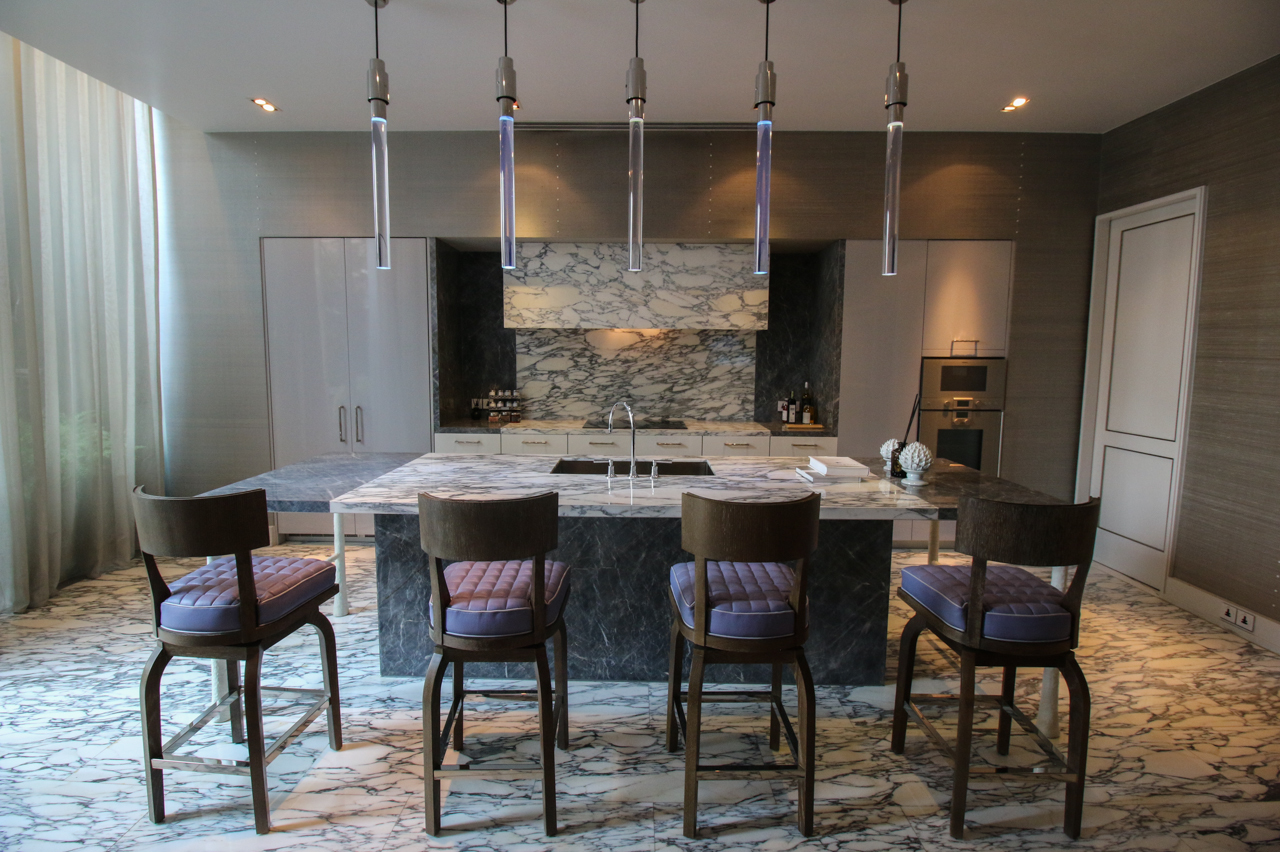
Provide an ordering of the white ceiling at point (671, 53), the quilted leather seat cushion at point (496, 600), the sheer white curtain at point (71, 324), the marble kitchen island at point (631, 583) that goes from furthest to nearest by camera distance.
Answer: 1. the sheer white curtain at point (71, 324)
2. the white ceiling at point (671, 53)
3. the marble kitchen island at point (631, 583)
4. the quilted leather seat cushion at point (496, 600)

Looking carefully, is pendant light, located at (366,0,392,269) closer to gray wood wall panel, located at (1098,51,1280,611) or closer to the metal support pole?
the metal support pole

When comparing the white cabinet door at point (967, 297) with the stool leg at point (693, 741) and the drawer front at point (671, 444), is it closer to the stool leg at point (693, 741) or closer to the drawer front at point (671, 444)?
the drawer front at point (671, 444)

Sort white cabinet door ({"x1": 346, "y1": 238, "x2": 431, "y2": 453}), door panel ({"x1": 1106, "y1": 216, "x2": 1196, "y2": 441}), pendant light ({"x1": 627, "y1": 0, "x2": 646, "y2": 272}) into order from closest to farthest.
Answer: pendant light ({"x1": 627, "y1": 0, "x2": 646, "y2": 272})
door panel ({"x1": 1106, "y1": 216, "x2": 1196, "y2": 441})
white cabinet door ({"x1": 346, "y1": 238, "x2": 431, "y2": 453})

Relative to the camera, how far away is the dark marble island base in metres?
2.64

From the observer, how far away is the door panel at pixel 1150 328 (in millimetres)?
3719

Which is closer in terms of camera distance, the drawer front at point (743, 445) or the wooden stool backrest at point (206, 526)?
the wooden stool backrest at point (206, 526)

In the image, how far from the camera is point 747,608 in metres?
1.86

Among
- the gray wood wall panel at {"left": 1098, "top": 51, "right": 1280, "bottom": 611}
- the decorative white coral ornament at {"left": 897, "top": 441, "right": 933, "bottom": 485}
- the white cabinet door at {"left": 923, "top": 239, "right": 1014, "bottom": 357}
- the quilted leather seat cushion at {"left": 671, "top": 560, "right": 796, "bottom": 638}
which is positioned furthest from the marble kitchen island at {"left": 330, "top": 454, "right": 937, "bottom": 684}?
the white cabinet door at {"left": 923, "top": 239, "right": 1014, "bottom": 357}

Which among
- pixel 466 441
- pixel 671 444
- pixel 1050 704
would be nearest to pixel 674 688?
pixel 1050 704

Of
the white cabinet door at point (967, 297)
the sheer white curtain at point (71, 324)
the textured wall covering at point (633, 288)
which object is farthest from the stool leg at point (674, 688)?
the sheer white curtain at point (71, 324)

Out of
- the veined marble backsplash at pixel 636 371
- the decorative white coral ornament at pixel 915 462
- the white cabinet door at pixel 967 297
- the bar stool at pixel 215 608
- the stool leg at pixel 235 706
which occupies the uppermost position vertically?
the white cabinet door at pixel 967 297

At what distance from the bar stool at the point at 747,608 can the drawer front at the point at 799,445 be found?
8.34 ft

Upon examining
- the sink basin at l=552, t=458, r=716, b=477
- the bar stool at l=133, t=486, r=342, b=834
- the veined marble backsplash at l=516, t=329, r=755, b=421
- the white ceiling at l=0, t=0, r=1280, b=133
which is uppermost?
the white ceiling at l=0, t=0, r=1280, b=133

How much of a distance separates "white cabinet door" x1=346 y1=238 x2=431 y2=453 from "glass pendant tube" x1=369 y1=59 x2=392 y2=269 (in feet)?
7.71
